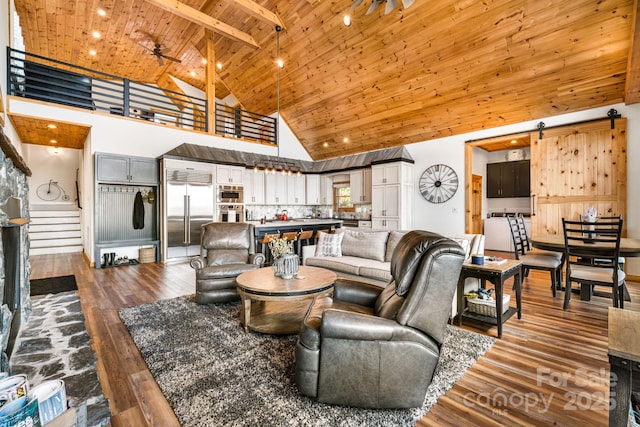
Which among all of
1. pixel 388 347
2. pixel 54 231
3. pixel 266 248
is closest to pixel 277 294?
pixel 388 347

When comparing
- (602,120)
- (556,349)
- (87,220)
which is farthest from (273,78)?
(556,349)

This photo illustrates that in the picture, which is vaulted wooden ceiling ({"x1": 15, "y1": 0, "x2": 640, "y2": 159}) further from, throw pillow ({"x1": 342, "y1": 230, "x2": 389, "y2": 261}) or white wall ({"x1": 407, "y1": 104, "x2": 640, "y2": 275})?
throw pillow ({"x1": 342, "y1": 230, "x2": 389, "y2": 261})

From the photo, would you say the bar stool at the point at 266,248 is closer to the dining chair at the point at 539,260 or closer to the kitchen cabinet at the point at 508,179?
the dining chair at the point at 539,260

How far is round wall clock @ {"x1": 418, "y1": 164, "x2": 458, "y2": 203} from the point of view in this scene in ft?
21.5

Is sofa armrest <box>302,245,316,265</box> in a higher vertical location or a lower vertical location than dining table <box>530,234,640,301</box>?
lower

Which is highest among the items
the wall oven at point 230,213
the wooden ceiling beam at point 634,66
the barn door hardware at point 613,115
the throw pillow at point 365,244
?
the wooden ceiling beam at point 634,66

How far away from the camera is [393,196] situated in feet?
23.1

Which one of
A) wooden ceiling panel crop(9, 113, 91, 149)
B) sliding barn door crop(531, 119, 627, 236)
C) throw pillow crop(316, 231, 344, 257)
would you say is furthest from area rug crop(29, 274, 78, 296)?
sliding barn door crop(531, 119, 627, 236)

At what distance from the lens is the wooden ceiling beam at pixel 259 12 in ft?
16.8

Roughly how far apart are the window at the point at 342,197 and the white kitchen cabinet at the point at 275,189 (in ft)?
5.56

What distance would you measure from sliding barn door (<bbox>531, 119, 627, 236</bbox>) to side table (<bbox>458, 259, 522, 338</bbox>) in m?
3.28

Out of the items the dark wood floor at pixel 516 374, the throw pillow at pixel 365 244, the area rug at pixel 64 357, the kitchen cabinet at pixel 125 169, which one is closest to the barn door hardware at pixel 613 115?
the dark wood floor at pixel 516 374

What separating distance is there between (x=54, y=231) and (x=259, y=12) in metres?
7.68

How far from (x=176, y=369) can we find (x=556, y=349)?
121 inches
